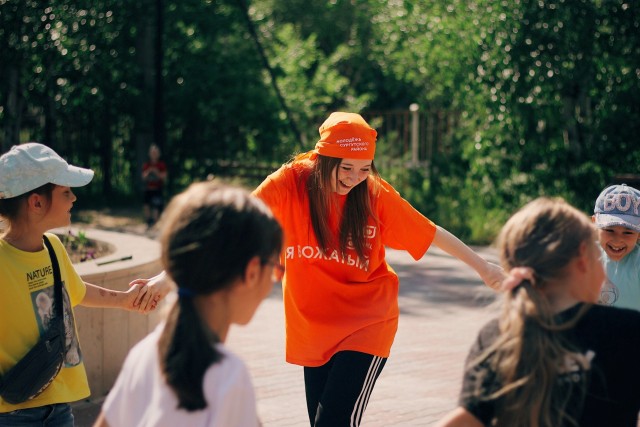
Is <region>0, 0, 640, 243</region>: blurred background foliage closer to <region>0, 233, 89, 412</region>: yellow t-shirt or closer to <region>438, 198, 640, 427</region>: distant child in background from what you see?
<region>0, 233, 89, 412</region>: yellow t-shirt

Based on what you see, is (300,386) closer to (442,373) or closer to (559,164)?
(442,373)

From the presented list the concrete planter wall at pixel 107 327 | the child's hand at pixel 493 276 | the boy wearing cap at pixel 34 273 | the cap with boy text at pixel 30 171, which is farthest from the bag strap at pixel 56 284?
the concrete planter wall at pixel 107 327

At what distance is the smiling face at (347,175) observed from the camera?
4.01 metres

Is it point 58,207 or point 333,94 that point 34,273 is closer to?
point 58,207

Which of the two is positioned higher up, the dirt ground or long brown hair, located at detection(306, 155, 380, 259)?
long brown hair, located at detection(306, 155, 380, 259)

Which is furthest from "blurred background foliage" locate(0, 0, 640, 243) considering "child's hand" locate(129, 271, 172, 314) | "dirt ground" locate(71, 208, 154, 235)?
"child's hand" locate(129, 271, 172, 314)

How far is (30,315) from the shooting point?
316 centimetres

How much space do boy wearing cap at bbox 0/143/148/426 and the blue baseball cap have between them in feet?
7.35

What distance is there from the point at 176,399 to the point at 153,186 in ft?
45.3

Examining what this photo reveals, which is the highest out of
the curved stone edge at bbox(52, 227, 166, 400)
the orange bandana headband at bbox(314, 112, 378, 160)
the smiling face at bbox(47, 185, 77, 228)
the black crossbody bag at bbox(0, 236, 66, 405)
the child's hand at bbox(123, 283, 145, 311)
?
the orange bandana headband at bbox(314, 112, 378, 160)

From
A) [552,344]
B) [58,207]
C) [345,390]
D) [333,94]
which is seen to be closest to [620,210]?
[345,390]

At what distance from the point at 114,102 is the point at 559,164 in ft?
30.1

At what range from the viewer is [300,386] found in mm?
6531

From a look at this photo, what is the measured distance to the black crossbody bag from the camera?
3.06 m
